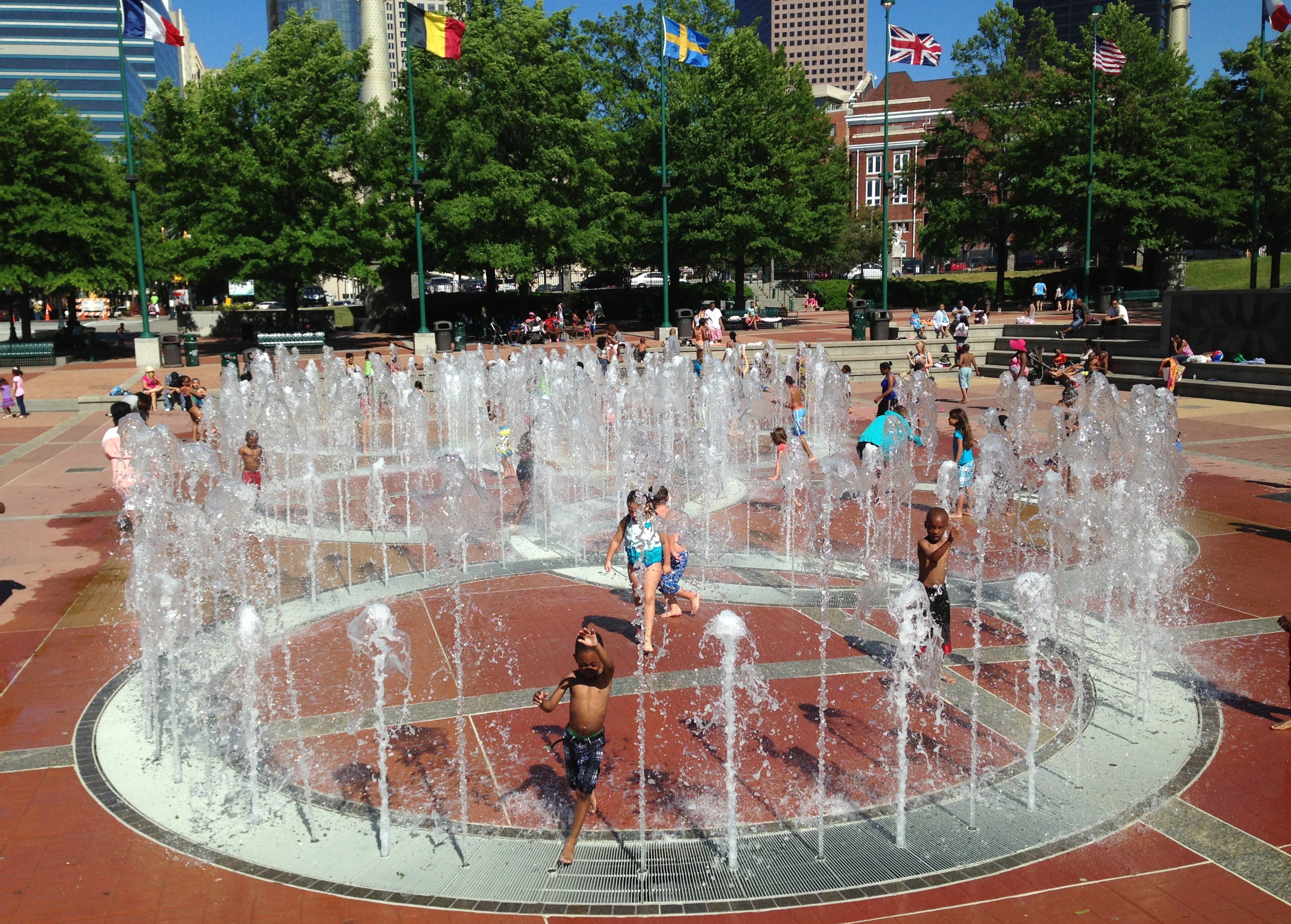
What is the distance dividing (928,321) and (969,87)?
16.6 metres

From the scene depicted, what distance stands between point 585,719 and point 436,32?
3112cm

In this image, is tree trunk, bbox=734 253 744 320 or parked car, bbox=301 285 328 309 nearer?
tree trunk, bbox=734 253 744 320

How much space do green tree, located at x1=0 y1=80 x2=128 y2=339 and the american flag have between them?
35057 mm

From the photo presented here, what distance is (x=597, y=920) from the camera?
17.8ft

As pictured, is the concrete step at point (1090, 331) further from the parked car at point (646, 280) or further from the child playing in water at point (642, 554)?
the child playing in water at point (642, 554)

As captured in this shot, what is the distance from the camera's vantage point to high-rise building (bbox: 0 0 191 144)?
136125mm

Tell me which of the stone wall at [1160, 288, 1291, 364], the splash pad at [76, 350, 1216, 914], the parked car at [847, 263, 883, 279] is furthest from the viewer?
the parked car at [847, 263, 883, 279]

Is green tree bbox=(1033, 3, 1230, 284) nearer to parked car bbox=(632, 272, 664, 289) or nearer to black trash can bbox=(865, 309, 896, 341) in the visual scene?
black trash can bbox=(865, 309, 896, 341)

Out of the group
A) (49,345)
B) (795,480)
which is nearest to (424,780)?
(795,480)

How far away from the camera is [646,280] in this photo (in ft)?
225

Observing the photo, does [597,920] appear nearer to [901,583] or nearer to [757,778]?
[757,778]

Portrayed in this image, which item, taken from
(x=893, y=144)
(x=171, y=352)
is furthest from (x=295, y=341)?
(x=893, y=144)

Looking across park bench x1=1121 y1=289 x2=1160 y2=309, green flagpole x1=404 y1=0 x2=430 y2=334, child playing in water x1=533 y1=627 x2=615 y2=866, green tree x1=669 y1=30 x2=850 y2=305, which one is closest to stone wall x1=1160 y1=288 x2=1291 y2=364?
park bench x1=1121 y1=289 x2=1160 y2=309

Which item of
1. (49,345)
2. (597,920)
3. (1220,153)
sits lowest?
(597,920)
